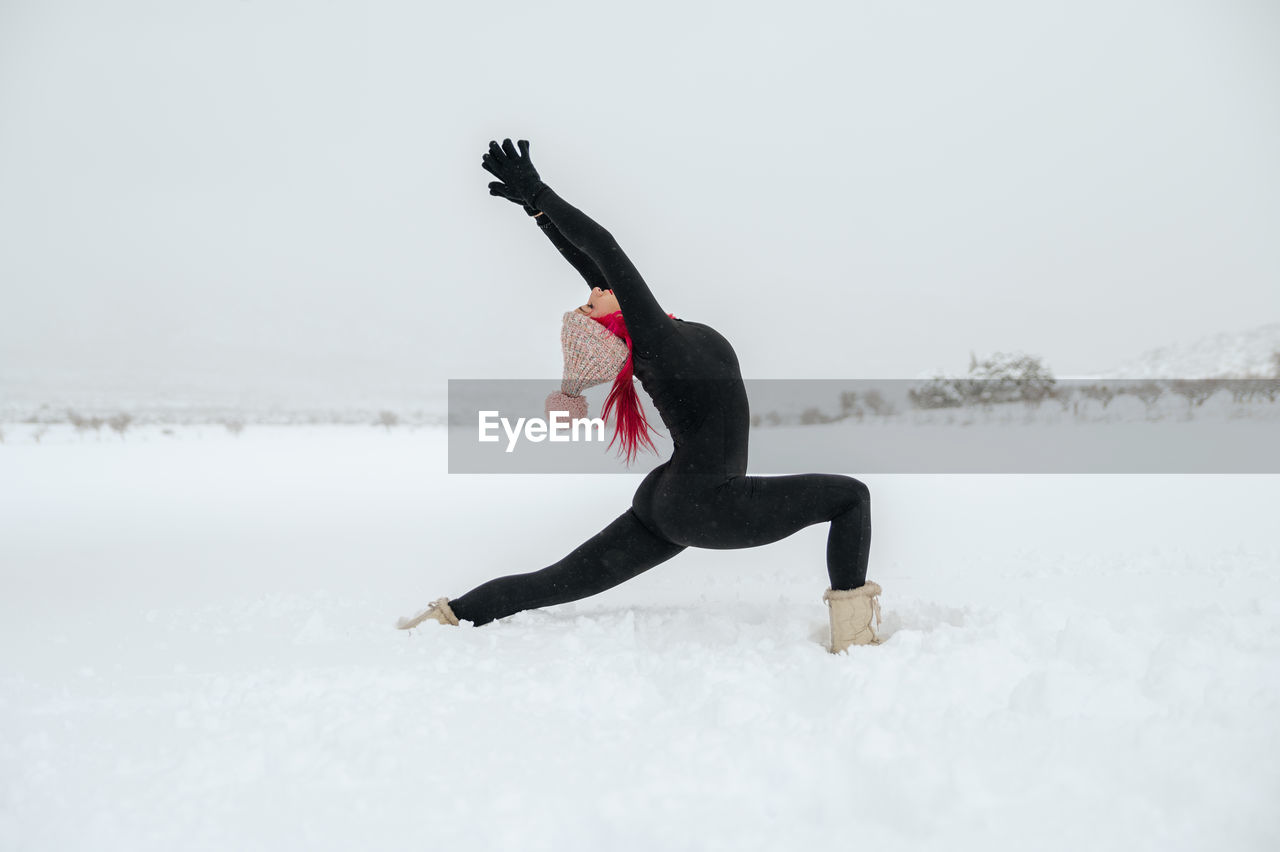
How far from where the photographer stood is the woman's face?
2.00 m

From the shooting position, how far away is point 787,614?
2172 mm

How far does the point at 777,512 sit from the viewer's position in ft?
5.98

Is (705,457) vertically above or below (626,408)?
below

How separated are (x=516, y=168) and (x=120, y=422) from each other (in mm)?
9819

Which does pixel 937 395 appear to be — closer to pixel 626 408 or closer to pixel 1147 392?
pixel 1147 392

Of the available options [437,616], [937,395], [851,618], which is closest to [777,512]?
[851,618]

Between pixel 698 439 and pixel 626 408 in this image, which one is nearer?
pixel 698 439

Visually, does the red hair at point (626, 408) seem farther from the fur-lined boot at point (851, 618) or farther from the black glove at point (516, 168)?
the fur-lined boot at point (851, 618)

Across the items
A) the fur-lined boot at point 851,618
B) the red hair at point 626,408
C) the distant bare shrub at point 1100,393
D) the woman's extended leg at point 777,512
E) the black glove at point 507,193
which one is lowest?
the fur-lined boot at point 851,618

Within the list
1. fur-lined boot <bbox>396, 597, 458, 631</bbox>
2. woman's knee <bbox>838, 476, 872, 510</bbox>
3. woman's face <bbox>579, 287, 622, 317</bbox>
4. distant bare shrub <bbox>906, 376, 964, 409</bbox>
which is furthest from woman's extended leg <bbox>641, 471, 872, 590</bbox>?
distant bare shrub <bbox>906, 376, 964, 409</bbox>

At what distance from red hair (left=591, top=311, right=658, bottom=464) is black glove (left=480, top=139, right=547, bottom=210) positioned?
1.17 feet

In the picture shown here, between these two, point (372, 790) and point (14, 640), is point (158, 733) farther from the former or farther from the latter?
point (14, 640)

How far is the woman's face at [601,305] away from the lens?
6.56 ft

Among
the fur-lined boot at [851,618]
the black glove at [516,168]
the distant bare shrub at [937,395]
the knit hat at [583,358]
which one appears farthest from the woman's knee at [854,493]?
the distant bare shrub at [937,395]
